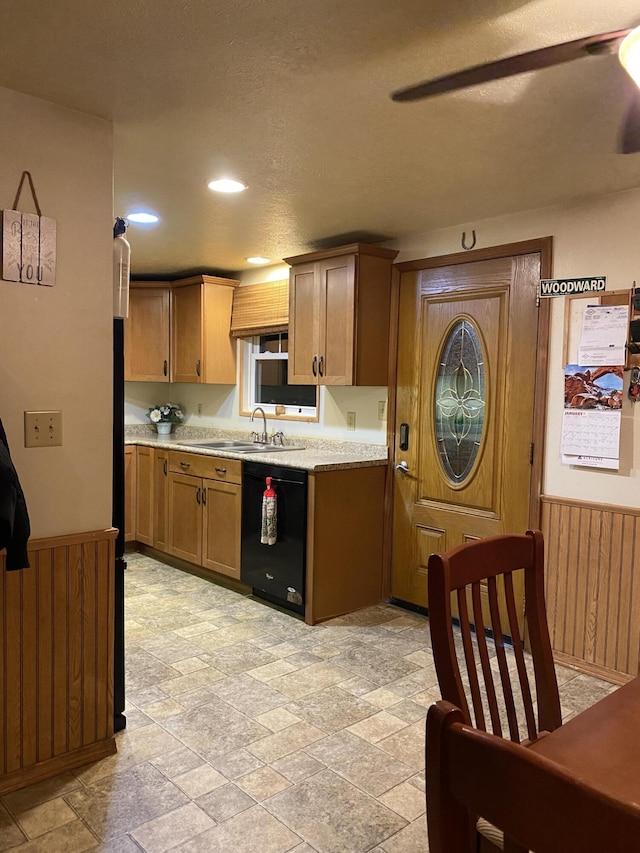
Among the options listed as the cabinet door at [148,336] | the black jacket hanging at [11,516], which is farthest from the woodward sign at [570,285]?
the cabinet door at [148,336]

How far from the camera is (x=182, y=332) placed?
17.2ft

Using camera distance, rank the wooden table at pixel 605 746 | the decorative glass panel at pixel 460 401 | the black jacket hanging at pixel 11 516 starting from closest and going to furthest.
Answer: the wooden table at pixel 605 746 < the black jacket hanging at pixel 11 516 < the decorative glass panel at pixel 460 401

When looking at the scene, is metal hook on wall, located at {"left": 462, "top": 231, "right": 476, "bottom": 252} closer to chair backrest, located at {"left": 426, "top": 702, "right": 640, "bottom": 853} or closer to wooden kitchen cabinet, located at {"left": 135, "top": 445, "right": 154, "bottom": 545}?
wooden kitchen cabinet, located at {"left": 135, "top": 445, "right": 154, "bottom": 545}

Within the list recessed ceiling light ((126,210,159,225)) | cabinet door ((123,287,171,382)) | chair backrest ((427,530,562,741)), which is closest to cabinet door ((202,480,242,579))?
cabinet door ((123,287,171,382))

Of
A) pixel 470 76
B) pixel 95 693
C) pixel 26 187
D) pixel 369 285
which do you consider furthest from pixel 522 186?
pixel 95 693

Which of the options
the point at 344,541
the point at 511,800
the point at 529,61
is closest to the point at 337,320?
the point at 344,541

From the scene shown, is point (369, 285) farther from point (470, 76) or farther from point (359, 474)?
point (470, 76)

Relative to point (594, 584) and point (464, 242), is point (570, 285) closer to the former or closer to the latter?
point (464, 242)

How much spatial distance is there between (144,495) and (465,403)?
2700 millimetres

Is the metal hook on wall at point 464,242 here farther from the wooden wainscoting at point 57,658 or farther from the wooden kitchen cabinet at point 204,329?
the wooden wainscoting at point 57,658

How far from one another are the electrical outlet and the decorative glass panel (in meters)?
2.21

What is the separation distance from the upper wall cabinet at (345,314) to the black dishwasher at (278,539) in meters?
0.68

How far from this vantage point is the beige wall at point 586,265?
2.87 meters

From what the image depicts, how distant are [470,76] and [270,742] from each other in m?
2.30
